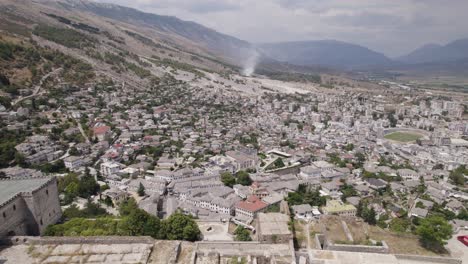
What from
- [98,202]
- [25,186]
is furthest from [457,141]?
[25,186]

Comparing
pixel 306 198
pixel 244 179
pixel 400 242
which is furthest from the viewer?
pixel 244 179

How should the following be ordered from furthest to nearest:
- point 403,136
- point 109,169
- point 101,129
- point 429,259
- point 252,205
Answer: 1. point 403,136
2. point 101,129
3. point 109,169
4. point 252,205
5. point 429,259

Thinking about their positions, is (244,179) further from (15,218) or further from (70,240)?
(15,218)

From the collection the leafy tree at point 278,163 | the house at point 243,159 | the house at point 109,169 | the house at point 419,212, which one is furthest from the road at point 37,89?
the house at point 419,212

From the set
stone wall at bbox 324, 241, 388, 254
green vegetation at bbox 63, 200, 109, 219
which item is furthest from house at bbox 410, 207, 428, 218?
green vegetation at bbox 63, 200, 109, 219

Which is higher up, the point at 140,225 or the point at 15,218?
the point at 15,218

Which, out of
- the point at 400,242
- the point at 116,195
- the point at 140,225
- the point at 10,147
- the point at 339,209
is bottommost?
the point at 116,195

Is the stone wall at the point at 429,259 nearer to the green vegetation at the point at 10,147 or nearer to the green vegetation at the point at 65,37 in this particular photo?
the green vegetation at the point at 10,147

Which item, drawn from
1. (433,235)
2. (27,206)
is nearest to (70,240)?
(27,206)

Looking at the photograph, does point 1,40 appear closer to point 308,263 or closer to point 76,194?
point 76,194
